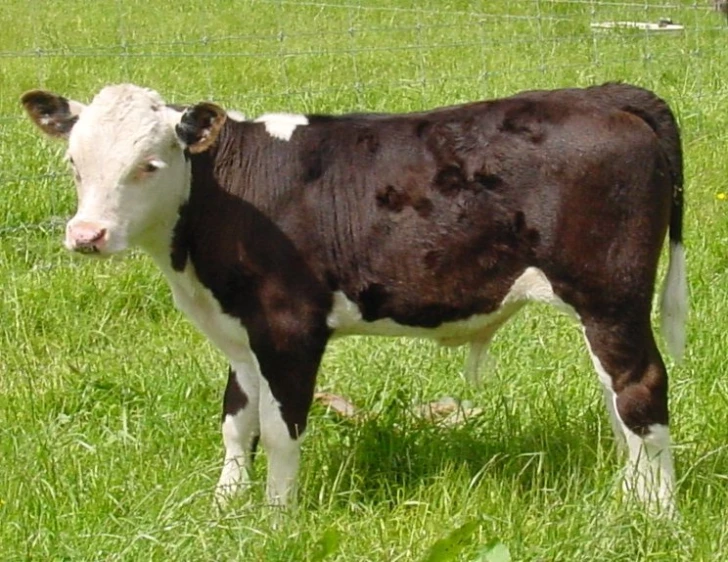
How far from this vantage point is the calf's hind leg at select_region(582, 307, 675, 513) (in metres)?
4.50

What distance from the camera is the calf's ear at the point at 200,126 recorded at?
449 centimetres

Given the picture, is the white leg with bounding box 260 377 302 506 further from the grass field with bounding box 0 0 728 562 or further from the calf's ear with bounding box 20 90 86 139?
the calf's ear with bounding box 20 90 86 139

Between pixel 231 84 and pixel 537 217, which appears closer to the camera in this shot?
pixel 537 217

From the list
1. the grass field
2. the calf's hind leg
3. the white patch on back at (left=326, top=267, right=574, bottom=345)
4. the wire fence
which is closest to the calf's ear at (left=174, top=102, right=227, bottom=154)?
the white patch on back at (left=326, top=267, right=574, bottom=345)

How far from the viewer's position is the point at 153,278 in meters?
6.79

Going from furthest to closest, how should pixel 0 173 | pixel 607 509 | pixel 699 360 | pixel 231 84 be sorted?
pixel 231 84 < pixel 0 173 < pixel 699 360 < pixel 607 509

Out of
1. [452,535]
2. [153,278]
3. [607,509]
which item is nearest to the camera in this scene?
[452,535]

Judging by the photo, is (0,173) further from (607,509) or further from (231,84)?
(607,509)

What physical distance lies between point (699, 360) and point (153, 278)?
2.71m

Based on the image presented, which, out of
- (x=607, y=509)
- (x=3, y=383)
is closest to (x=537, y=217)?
(x=607, y=509)

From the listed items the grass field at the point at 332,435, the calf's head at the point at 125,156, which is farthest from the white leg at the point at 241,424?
the calf's head at the point at 125,156

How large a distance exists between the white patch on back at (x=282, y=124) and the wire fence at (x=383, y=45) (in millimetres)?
4381

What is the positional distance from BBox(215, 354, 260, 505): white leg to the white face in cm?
61

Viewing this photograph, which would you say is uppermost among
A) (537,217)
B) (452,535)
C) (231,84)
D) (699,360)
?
(537,217)
